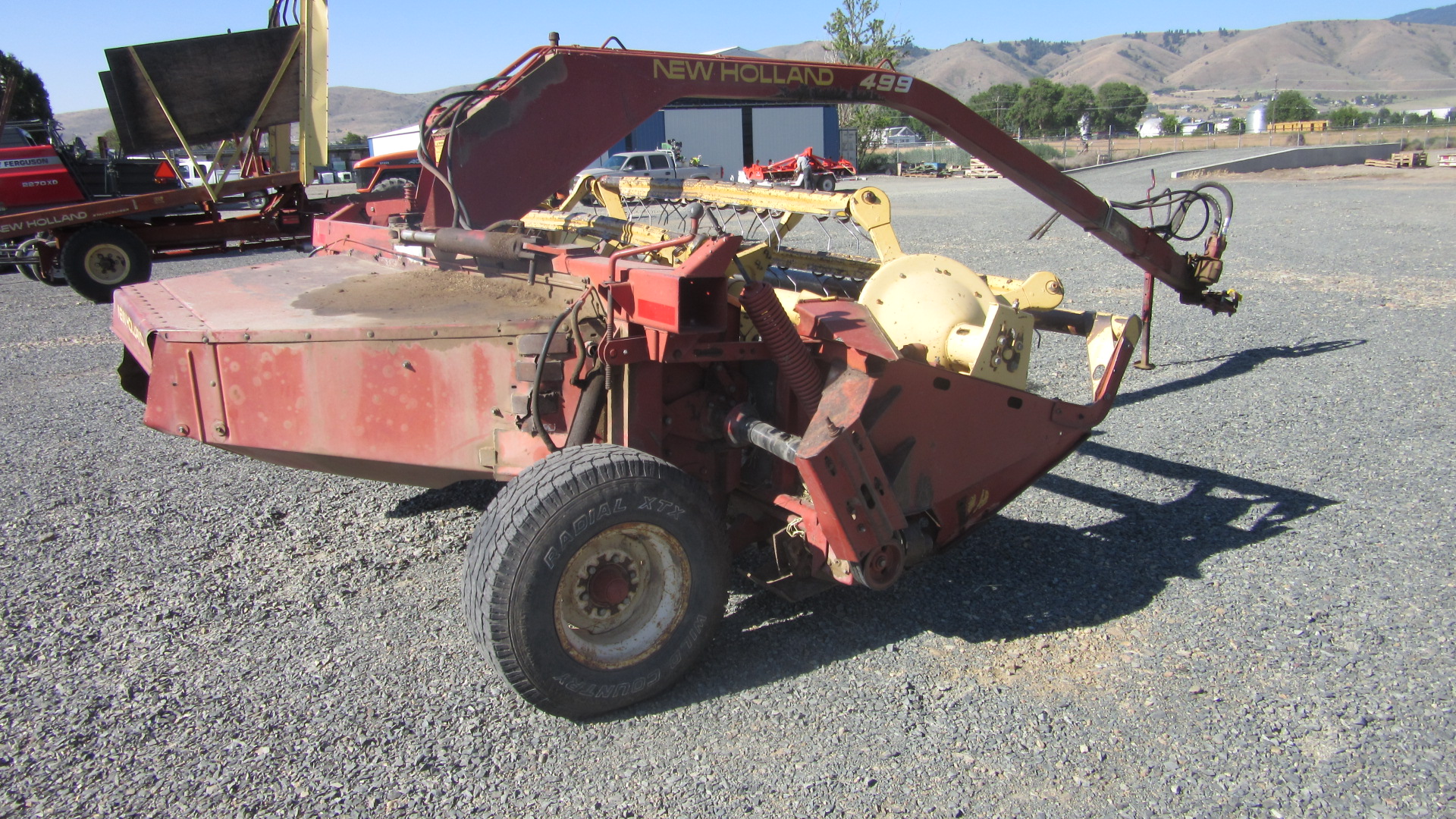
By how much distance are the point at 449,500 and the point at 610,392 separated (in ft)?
6.74

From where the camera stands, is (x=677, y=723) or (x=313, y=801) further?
(x=677, y=723)

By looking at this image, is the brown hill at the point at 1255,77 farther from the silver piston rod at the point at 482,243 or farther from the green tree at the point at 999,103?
the silver piston rod at the point at 482,243

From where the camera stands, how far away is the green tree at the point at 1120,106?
71.6 meters

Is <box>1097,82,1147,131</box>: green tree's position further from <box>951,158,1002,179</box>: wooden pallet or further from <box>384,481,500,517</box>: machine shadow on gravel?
<box>384,481,500,517</box>: machine shadow on gravel

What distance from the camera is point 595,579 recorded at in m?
3.04

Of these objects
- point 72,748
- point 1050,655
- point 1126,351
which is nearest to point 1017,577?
point 1050,655

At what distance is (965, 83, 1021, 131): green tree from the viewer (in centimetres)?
7169

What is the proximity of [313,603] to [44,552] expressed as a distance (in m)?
1.49

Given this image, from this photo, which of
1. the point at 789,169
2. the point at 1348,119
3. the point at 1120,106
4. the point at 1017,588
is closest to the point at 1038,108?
the point at 1120,106

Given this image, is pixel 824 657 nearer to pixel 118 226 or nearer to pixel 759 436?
pixel 759 436

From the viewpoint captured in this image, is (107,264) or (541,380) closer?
(541,380)

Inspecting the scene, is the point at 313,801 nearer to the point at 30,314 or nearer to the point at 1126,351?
the point at 1126,351

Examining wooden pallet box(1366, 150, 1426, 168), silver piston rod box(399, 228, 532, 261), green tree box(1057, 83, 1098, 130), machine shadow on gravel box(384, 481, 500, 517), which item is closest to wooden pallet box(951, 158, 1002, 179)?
wooden pallet box(1366, 150, 1426, 168)

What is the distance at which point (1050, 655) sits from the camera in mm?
3447
